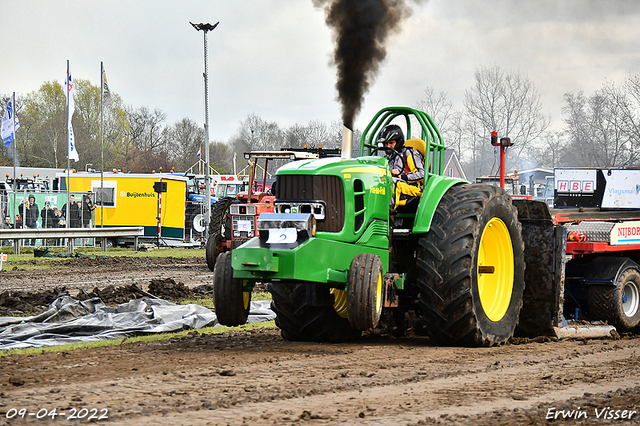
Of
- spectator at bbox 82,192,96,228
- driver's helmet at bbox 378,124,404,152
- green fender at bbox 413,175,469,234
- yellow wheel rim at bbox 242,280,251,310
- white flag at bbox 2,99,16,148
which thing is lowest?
yellow wheel rim at bbox 242,280,251,310

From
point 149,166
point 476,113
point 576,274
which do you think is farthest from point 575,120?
point 576,274

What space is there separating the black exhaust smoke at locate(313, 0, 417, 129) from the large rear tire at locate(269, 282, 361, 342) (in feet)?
7.17

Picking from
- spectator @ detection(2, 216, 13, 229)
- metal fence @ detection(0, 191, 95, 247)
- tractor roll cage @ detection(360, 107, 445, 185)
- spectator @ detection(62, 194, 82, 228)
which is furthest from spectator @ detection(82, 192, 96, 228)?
tractor roll cage @ detection(360, 107, 445, 185)

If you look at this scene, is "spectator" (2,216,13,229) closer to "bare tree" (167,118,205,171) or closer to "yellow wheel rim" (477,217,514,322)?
"yellow wheel rim" (477,217,514,322)

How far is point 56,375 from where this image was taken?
5832mm

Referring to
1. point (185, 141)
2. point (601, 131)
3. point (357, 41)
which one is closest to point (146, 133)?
point (185, 141)

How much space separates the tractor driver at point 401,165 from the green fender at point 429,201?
0.17 m

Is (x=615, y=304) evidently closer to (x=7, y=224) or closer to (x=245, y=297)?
(x=245, y=297)

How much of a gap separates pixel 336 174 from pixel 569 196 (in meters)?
13.8

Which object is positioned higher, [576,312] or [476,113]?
[476,113]

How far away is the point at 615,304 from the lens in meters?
10.5

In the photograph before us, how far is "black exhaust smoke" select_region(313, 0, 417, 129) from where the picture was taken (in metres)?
9.23

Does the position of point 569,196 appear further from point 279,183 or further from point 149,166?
point 149,166

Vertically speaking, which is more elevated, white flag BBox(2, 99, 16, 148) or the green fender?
white flag BBox(2, 99, 16, 148)
